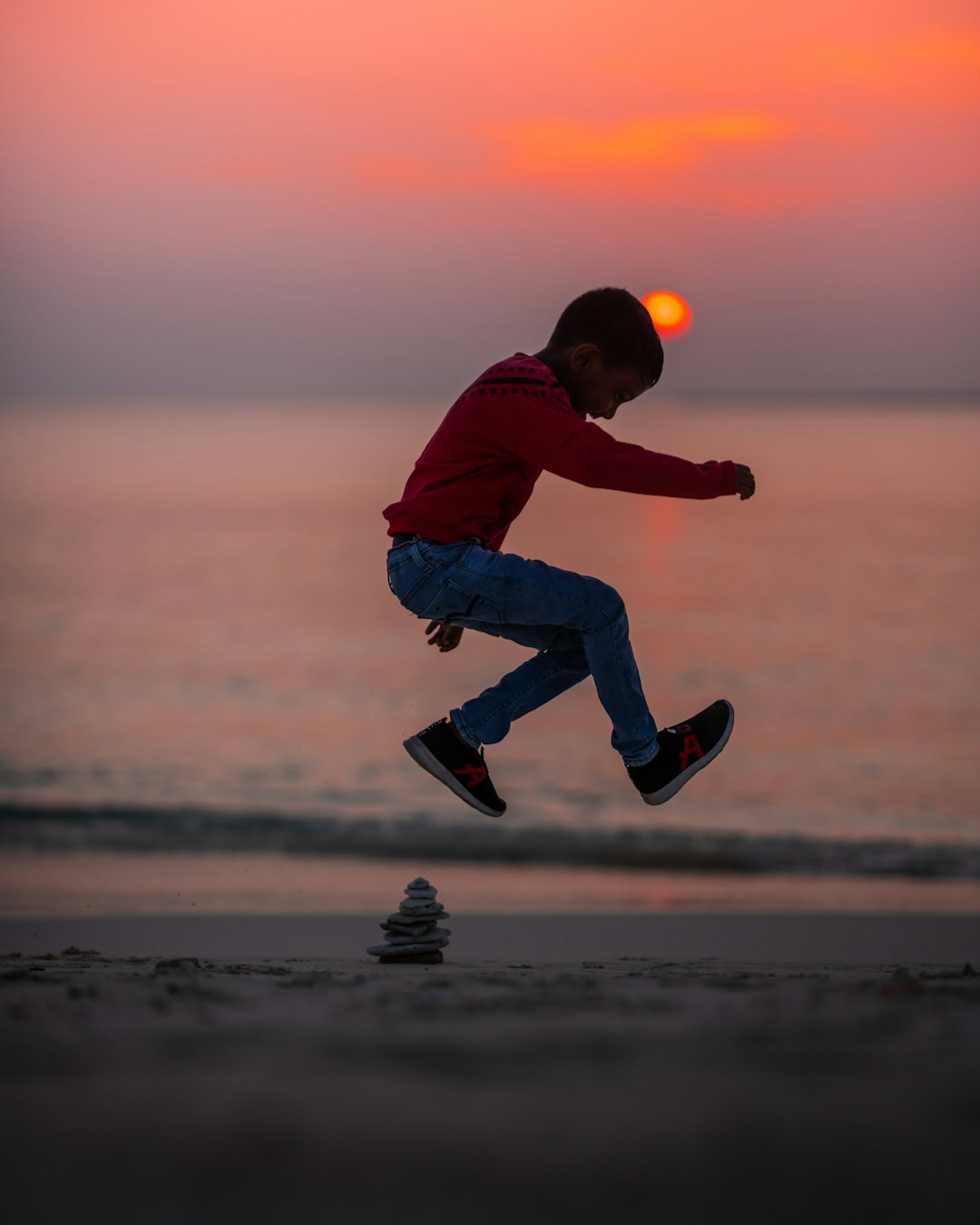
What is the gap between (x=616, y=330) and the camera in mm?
4887

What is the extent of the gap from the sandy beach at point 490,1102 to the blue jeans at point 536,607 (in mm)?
1194

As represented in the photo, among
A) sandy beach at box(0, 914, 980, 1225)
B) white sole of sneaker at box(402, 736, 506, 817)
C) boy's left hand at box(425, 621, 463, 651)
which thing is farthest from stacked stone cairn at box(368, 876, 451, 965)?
sandy beach at box(0, 914, 980, 1225)

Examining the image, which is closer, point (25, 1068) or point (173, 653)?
point (25, 1068)

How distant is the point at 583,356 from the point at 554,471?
1.51ft

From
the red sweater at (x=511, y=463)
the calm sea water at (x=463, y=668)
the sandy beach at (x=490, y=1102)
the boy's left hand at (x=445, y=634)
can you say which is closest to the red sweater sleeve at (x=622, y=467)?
the red sweater at (x=511, y=463)

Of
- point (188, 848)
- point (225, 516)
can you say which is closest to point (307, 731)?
point (188, 848)

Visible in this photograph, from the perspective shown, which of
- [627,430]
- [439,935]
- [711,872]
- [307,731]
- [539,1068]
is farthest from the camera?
[627,430]

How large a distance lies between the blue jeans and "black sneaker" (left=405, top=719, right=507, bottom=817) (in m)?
0.46

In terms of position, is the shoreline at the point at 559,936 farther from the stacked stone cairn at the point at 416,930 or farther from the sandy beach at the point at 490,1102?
the sandy beach at the point at 490,1102

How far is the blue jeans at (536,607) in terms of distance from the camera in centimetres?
486

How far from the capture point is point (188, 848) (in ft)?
38.9

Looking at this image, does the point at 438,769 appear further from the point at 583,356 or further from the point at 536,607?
the point at 583,356

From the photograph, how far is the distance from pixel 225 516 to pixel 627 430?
43553 mm

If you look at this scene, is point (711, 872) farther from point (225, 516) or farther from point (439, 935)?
point (225, 516)
